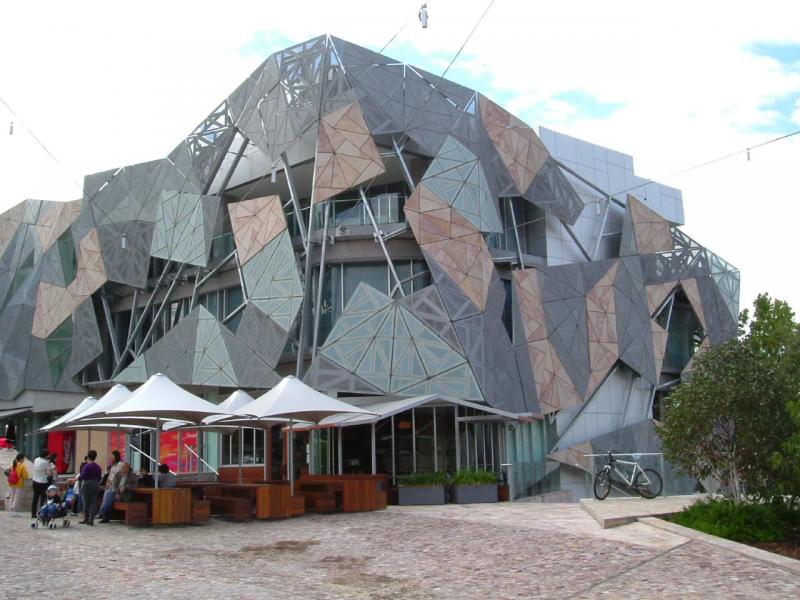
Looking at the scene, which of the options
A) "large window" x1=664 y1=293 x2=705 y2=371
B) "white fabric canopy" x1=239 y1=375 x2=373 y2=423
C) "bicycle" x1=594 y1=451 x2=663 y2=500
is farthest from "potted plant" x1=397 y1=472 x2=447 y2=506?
"large window" x1=664 y1=293 x2=705 y2=371

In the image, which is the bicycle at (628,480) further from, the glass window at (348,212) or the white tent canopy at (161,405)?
the glass window at (348,212)

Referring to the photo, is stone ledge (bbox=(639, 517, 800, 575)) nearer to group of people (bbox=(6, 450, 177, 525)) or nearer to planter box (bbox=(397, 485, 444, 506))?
planter box (bbox=(397, 485, 444, 506))

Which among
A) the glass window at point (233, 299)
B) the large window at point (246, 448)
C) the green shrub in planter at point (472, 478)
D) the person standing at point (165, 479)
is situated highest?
the glass window at point (233, 299)

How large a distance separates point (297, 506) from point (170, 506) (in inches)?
110

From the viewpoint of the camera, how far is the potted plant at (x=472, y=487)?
2281 centimetres

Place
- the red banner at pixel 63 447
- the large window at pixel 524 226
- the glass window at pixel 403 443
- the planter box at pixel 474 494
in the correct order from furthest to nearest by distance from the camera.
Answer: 1. the red banner at pixel 63 447
2. the large window at pixel 524 226
3. the glass window at pixel 403 443
4. the planter box at pixel 474 494

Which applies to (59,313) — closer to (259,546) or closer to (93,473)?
(93,473)

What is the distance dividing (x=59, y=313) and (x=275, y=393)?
2164cm

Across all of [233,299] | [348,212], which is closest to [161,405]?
[348,212]

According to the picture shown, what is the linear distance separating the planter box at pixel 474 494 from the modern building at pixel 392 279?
1006 mm

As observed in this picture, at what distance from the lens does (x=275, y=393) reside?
19.7 m

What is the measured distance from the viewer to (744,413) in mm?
14016

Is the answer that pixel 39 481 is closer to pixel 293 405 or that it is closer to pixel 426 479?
pixel 293 405

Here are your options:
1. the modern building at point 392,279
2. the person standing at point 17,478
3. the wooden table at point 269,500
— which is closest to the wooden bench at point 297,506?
the wooden table at point 269,500
